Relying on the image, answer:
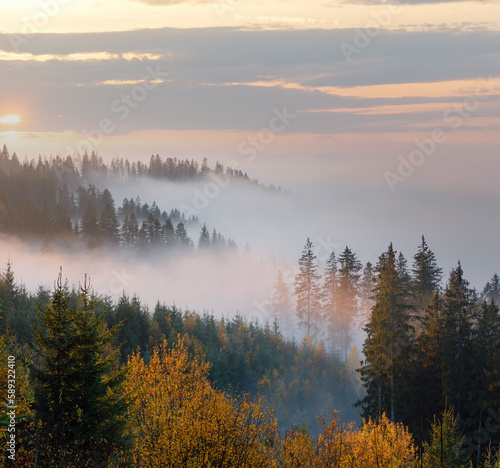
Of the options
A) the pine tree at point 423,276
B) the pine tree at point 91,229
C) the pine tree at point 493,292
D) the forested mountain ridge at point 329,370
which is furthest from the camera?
the pine tree at point 91,229

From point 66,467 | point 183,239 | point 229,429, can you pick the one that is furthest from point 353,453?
point 183,239

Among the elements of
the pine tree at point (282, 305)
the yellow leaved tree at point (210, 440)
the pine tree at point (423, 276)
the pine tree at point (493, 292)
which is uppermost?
the pine tree at point (423, 276)

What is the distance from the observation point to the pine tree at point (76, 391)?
1877 centimetres

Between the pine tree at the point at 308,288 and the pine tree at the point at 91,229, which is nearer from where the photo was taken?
the pine tree at the point at 308,288

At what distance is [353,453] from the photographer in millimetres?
23125

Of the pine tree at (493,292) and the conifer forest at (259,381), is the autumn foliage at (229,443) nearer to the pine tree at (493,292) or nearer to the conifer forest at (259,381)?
the conifer forest at (259,381)

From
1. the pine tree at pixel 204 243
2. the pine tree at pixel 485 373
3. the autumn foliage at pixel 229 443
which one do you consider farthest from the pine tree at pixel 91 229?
the autumn foliage at pixel 229 443

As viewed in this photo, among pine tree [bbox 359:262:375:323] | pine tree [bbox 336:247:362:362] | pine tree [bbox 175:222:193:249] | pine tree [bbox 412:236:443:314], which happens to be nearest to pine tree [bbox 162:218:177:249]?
pine tree [bbox 175:222:193:249]

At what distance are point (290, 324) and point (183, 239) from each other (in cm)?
5914

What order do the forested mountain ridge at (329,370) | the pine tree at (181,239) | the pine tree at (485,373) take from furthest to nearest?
1. the pine tree at (181,239)
2. the pine tree at (485,373)
3. the forested mountain ridge at (329,370)

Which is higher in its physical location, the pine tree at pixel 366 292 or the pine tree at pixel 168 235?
the pine tree at pixel 168 235

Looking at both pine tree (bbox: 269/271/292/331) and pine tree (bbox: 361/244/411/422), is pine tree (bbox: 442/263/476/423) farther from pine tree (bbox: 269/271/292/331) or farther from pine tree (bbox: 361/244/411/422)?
pine tree (bbox: 269/271/292/331)

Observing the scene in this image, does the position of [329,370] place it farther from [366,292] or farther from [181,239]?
[181,239]

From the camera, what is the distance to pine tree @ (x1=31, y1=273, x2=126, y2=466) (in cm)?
1877
